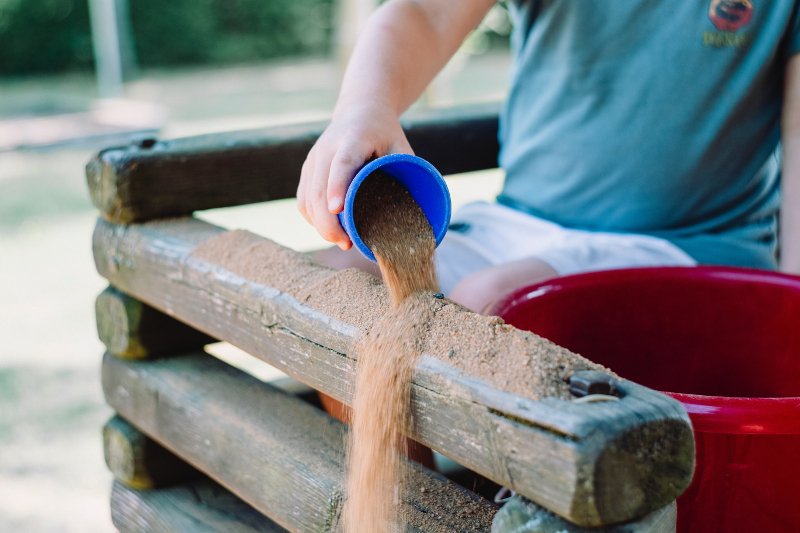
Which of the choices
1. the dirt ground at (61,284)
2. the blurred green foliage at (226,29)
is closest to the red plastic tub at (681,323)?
the dirt ground at (61,284)

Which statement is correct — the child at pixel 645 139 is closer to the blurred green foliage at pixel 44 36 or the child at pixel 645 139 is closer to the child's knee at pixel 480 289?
the child's knee at pixel 480 289

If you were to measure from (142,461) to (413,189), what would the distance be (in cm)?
103

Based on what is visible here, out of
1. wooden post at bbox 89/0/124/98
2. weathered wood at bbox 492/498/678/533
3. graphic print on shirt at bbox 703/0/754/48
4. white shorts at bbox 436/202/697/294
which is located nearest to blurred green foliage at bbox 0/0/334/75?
wooden post at bbox 89/0/124/98

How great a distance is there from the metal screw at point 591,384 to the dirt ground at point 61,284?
Result: 193 cm

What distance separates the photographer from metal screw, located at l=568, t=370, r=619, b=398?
0.89 metres

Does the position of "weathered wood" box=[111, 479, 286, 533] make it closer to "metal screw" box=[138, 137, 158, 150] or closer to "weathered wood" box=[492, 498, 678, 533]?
"metal screw" box=[138, 137, 158, 150]

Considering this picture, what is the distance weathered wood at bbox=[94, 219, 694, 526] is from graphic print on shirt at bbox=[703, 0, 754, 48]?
1.04m

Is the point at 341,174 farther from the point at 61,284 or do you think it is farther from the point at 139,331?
the point at 61,284

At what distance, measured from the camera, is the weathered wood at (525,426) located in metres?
0.84

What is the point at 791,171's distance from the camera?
6.02ft

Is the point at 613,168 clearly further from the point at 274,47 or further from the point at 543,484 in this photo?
the point at 274,47

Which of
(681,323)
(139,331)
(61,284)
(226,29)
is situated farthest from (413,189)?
(226,29)

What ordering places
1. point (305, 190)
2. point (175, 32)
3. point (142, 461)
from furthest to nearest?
point (175, 32) < point (142, 461) < point (305, 190)

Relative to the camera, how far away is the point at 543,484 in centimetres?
88
